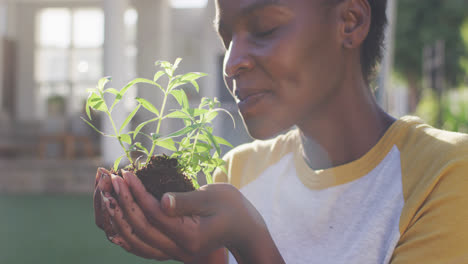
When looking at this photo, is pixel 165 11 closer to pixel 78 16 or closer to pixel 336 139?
pixel 78 16

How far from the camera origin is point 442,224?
946 mm

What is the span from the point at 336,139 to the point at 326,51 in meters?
0.27

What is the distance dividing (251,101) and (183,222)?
31 cm

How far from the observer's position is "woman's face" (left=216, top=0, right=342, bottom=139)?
1.00 meters

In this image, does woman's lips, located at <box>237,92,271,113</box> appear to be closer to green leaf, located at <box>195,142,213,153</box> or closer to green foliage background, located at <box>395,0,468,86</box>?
green leaf, located at <box>195,142,213,153</box>

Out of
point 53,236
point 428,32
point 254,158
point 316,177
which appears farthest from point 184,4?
point 428,32

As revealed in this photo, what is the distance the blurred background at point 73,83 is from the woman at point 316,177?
403cm

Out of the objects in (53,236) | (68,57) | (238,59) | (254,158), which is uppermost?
(238,59)

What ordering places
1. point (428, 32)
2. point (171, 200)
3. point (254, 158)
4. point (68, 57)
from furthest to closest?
point (428, 32) < point (68, 57) < point (254, 158) < point (171, 200)

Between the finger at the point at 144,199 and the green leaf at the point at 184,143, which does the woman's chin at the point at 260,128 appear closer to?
the green leaf at the point at 184,143

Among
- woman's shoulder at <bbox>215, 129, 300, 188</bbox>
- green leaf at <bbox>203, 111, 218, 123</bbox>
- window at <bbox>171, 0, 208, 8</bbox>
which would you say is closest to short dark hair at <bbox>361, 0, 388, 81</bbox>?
woman's shoulder at <bbox>215, 129, 300, 188</bbox>

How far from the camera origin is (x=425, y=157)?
3.46ft

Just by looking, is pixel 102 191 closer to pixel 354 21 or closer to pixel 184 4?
pixel 354 21

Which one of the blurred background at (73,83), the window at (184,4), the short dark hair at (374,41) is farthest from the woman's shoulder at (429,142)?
the window at (184,4)
